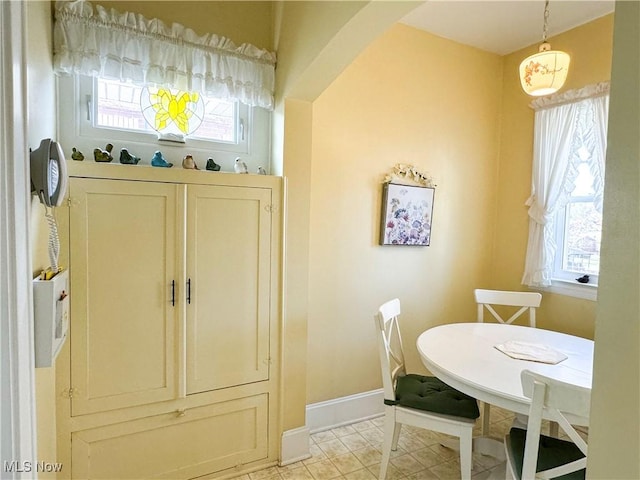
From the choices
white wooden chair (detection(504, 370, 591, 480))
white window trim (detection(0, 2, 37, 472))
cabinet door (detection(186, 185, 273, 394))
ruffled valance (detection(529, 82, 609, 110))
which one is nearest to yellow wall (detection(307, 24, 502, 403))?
ruffled valance (detection(529, 82, 609, 110))

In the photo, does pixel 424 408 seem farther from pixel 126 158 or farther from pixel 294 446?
pixel 126 158

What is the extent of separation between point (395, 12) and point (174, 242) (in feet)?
4.81

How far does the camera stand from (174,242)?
1.84 metres

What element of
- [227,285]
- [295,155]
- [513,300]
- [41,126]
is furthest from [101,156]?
[513,300]

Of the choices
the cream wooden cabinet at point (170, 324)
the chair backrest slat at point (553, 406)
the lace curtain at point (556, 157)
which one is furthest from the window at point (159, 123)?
the lace curtain at point (556, 157)

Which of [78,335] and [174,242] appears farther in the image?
[174,242]

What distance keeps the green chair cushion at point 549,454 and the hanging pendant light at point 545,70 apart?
172 centimetres

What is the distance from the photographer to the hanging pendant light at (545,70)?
1.81 m

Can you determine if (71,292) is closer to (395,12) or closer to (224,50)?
Result: (224,50)

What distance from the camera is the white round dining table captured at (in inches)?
60.1

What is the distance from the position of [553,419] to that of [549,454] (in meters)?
0.40

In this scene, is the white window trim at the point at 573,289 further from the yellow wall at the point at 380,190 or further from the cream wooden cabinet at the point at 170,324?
the cream wooden cabinet at the point at 170,324

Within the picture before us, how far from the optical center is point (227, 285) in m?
1.98

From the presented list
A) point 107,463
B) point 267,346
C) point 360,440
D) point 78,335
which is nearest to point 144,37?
point 78,335
